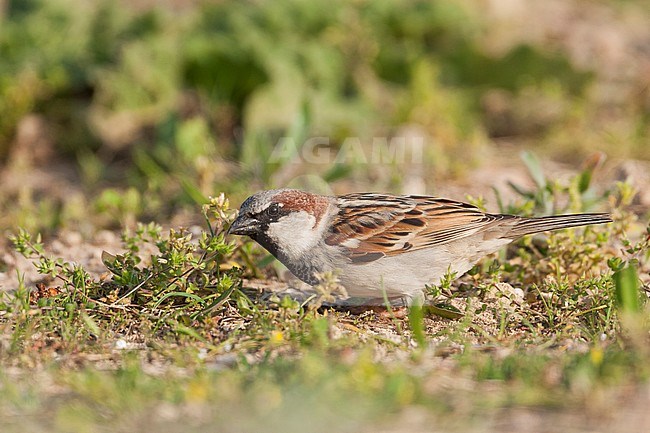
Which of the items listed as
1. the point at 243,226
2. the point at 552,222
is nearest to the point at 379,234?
the point at 243,226

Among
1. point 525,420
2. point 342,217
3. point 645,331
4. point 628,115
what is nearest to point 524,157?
point 342,217

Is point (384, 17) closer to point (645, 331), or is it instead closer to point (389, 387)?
A: point (645, 331)

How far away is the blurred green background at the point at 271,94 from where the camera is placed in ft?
22.9

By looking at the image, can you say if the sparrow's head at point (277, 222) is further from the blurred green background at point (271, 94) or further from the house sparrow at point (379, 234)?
the blurred green background at point (271, 94)

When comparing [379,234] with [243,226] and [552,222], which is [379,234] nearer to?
[243,226]

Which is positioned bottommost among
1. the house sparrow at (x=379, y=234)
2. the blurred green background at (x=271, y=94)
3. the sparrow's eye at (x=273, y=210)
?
the house sparrow at (x=379, y=234)

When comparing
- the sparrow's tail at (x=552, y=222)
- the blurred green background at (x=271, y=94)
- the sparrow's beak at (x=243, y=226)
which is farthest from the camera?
the blurred green background at (x=271, y=94)

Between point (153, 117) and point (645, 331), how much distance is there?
4.54 meters

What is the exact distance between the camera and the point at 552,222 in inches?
175

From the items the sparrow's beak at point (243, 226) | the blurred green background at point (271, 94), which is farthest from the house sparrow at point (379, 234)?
the blurred green background at point (271, 94)

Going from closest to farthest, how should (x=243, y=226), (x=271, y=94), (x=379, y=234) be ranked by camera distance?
1. (x=243, y=226)
2. (x=379, y=234)
3. (x=271, y=94)

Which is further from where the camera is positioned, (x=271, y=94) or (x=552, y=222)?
(x=271, y=94)

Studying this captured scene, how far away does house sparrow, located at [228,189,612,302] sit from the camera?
4.27 m

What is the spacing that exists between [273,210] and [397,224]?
59 centimetres
